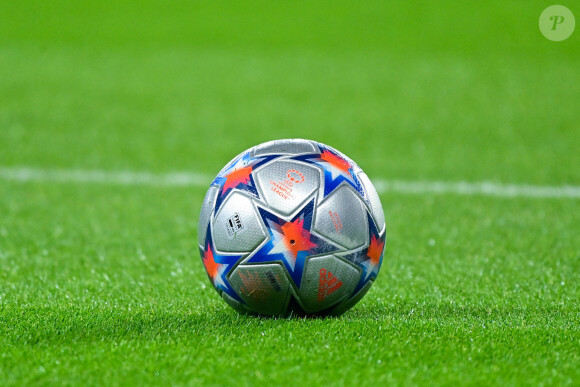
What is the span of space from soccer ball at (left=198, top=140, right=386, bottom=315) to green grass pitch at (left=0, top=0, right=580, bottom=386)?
15 centimetres

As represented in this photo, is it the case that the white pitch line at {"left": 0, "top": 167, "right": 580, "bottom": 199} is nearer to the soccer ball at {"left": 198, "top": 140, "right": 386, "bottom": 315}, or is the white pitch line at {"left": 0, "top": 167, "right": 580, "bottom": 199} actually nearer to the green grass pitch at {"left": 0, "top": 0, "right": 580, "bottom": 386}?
the green grass pitch at {"left": 0, "top": 0, "right": 580, "bottom": 386}

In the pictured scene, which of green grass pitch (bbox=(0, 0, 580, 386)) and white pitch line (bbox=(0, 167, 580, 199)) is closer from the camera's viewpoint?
green grass pitch (bbox=(0, 0, 580, 386))

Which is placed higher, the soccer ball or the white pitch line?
the soccer ball

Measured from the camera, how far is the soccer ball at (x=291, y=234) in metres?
3.70

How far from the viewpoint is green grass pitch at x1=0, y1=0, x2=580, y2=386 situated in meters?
3.40

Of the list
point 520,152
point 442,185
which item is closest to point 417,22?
point 520,152

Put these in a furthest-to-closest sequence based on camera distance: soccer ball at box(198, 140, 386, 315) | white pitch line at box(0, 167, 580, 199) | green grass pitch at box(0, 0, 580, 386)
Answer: white pitch line at box(0, 167, 580, 199) < soccer ball at box(198, 140, 386, 315) < green grass pitch at box(0, 0, 580, 386)

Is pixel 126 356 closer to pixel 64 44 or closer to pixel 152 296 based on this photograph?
pixel 152 296

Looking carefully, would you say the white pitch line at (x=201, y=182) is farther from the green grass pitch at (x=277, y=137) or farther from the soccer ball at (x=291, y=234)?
the soccer ball at (x=291, y=234)

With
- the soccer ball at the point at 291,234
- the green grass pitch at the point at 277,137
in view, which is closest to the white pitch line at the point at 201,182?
the green grass pitch at the point at 277,137

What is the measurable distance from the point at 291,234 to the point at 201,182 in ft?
16.6

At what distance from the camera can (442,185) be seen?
8.31 m

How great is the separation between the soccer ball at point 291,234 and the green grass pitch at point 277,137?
0.50ft

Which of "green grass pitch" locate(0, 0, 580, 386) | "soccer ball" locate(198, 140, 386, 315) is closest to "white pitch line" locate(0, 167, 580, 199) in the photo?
"green grass pitch" locate(0, 0, 580, 386)
